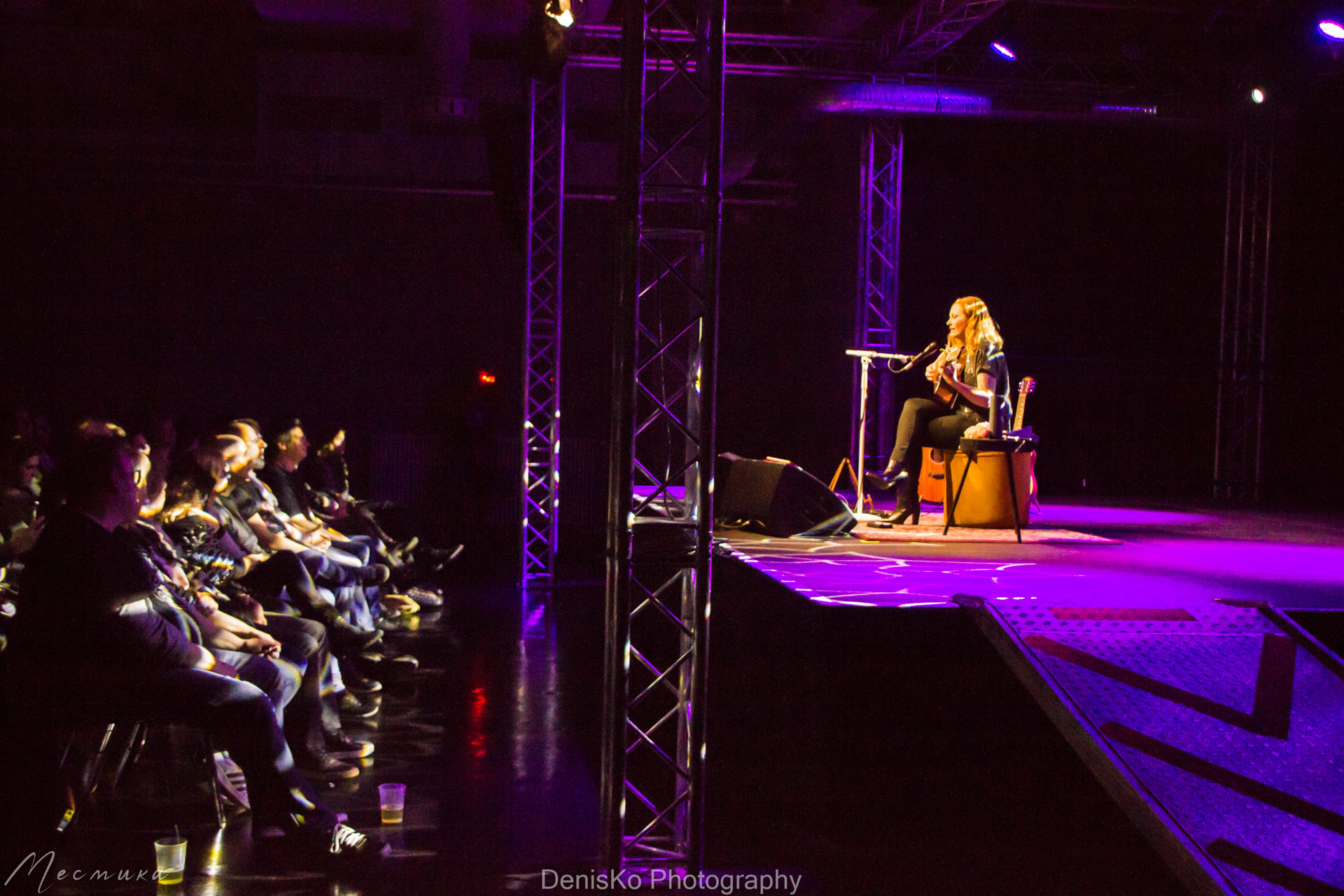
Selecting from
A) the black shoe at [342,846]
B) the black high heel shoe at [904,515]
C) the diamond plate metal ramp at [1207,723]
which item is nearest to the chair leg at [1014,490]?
the black high heel shoe at [904,515]

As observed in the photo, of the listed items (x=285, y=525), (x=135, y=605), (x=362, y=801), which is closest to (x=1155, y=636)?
(x=362, y=801)

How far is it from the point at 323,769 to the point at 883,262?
7348 millimetres

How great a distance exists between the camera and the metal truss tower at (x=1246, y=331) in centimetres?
946

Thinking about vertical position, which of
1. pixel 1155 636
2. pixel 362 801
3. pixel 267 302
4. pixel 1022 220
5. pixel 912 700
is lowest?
pixel 362 801

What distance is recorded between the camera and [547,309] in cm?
778

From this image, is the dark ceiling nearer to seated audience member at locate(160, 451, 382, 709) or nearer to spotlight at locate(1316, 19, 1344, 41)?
spotlight at locate(1316, 19, 1344, 41)

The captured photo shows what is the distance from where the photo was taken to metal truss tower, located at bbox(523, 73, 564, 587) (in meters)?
7.53

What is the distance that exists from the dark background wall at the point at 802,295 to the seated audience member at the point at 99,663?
298 inches

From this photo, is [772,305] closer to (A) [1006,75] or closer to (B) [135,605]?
(A) [1006,75]

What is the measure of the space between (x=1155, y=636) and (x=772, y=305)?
8.63 meters

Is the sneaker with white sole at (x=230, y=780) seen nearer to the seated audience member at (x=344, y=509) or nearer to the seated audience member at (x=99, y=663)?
the seated audience member at (x=99, y=663)

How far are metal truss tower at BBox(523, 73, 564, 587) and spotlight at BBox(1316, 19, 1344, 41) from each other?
5.02 m

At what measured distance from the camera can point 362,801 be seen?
11.2 feet

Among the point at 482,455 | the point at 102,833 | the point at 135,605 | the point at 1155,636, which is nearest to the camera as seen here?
the point at 135,605
